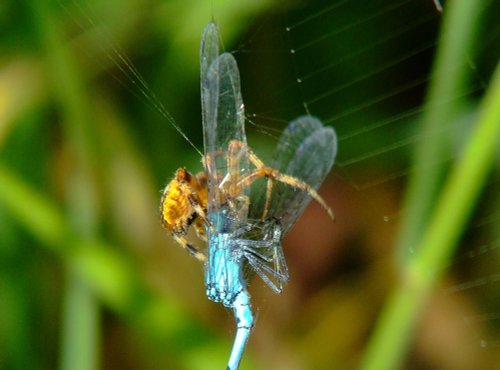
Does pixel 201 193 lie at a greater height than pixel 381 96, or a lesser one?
lesser

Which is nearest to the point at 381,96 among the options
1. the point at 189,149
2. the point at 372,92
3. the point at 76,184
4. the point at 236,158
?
the point at 372,92

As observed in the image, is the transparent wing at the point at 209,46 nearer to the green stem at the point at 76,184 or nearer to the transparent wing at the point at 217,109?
the transparent wing at the point at 217,109

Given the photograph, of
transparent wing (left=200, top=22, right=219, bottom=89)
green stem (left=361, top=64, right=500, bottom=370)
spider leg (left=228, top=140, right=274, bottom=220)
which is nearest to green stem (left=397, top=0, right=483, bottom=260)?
green stem (left=361, top=64, right=500, bottom=370)

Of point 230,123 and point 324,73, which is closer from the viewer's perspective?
point 230,123

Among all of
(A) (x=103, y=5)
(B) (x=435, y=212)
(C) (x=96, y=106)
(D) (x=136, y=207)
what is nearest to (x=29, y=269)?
(D) (x=136, y=207)

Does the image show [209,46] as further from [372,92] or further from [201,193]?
[372,92]

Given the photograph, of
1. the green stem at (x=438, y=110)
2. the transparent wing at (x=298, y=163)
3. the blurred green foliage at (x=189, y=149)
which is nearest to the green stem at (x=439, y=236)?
the green stem at (x=438, y=110)

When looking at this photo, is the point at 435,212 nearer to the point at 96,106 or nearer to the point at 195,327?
the point at 195,327
